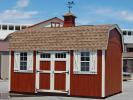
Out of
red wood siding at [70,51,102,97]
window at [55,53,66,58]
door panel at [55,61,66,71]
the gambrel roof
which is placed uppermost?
the gambrel roof

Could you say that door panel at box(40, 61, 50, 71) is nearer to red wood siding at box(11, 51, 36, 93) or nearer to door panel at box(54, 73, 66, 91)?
red wood siding at box(11, 51, 36, 93)

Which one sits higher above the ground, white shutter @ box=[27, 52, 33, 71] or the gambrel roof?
the gambrel roof

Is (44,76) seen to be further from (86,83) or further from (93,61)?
(93,61)

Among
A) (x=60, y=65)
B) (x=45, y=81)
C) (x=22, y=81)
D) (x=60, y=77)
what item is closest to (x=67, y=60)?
(x=60, y=65)

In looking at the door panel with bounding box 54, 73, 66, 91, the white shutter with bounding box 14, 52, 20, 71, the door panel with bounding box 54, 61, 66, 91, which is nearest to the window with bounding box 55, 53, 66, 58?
the door panel with bounding box 54, 61, 66, 91

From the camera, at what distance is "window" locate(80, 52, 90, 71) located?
66.1ft

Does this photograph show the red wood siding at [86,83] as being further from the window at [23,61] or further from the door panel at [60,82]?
the window at [23,61]

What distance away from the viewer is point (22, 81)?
22.0 m

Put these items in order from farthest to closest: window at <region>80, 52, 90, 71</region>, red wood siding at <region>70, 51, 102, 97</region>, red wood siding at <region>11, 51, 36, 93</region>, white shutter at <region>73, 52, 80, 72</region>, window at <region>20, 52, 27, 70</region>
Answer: window at <region>20, 52, 27, 70</region> → red wood siding at <region>11, 51, 36, 93</region> → white shutter at <region>73, 52, 80, 72</region> → window at <region>80, 52, 90, 71</region> → red wood siding at <region>70, 51, 102, 97</region>

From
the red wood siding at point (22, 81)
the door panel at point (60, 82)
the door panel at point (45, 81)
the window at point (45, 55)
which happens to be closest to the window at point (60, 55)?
the window at point (45, 55)

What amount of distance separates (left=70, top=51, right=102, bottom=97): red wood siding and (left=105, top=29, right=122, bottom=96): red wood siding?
1.92ft

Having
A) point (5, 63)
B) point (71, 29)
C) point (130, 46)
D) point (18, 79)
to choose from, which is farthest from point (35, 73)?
point (130, 46)

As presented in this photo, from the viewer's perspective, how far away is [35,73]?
21.5 metres

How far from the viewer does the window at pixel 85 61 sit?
20156 mm
